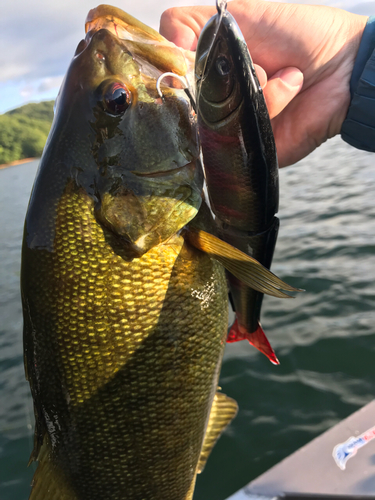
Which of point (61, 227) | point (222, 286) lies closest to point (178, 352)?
point (222, 286)

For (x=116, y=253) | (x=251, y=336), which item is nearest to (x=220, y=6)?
(x=116, y=253)

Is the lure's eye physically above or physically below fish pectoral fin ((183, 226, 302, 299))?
above

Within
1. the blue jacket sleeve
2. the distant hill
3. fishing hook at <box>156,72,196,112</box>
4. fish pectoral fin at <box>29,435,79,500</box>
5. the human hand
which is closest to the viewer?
fishing hook at <box>156,72,196,112</box>

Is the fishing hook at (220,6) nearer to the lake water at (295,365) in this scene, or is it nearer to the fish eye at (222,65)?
the fish eye at (222,65)

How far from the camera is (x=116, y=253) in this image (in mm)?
1484

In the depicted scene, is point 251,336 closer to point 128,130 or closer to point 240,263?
point 240,263

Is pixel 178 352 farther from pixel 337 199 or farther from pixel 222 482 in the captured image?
pixel 337 199

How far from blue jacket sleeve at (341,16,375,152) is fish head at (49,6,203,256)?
1514 millimetres

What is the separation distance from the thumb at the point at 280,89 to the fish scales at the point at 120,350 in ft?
3.39

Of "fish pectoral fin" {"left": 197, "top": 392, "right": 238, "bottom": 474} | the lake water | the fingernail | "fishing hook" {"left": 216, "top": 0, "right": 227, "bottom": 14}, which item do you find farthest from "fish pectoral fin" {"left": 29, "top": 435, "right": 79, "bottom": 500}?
the lake water

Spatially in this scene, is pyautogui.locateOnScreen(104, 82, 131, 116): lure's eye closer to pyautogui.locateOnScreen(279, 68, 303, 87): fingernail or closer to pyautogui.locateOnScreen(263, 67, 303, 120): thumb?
pyautogui.locateOnScreen(263, 67, 303, 120): thumb

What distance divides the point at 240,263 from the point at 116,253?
486mm

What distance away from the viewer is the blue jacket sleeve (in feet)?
7.95

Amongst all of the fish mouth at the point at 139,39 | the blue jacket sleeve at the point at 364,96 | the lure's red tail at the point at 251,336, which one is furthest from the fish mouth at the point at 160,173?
the blue jacket sleeve at the point at 364,96
